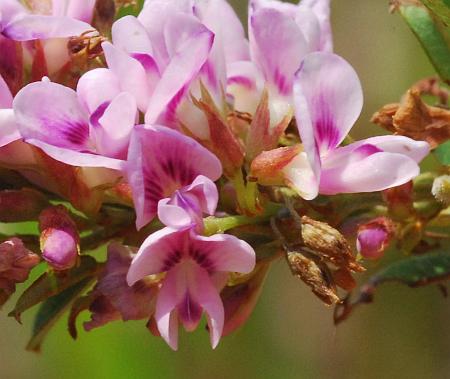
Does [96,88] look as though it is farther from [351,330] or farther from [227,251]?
[351,330]

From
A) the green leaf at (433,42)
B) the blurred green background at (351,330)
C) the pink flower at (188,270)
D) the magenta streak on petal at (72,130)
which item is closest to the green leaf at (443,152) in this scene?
the green leaf at (433,42)

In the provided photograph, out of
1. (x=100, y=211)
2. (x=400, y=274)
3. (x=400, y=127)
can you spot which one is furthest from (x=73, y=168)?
(x=400, y=274)

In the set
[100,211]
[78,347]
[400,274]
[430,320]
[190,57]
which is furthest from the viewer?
[430,320]

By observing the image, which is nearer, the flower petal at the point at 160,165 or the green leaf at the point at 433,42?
the flower petal at the point at 160,165

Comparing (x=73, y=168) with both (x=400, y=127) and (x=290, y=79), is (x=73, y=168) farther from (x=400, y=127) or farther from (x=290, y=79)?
(x=400, y=127)

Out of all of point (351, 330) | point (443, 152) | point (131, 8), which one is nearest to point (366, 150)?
point (443, 152)

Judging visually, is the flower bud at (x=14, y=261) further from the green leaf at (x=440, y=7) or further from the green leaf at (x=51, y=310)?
the green leaf at (x=440, y=7)
